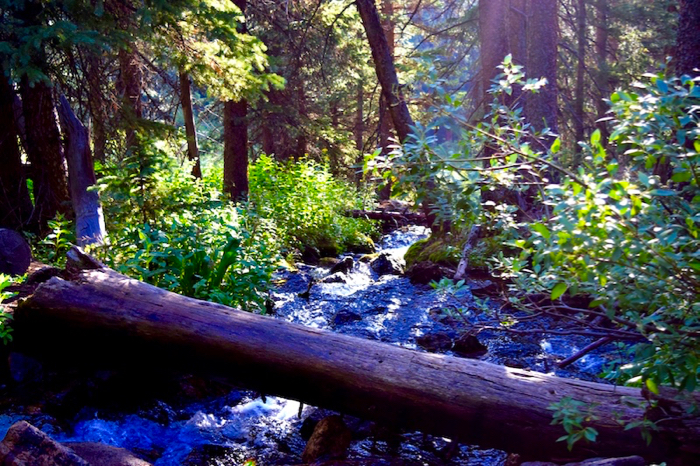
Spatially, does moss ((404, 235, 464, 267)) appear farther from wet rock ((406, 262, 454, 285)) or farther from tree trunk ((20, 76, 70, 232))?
tree trunk ((20, 76, 70, 232))

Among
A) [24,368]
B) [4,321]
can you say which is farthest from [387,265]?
[4,321]

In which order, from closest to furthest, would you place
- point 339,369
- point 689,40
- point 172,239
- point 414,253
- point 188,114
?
1. point 339,369
2. point 172,239
3. point 689,40
4. point 414,253
5. point 188,114

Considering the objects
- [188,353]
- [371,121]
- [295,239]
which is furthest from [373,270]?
[371,121]

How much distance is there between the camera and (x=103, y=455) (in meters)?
3.56

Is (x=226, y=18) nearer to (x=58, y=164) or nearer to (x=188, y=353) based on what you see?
(x=58, y=164)

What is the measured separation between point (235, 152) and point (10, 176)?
16.4 ft

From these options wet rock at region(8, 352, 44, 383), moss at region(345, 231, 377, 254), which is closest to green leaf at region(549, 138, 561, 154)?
wet rock at region(8, 352, 44, 383)

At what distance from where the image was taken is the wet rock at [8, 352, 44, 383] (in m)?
4.97

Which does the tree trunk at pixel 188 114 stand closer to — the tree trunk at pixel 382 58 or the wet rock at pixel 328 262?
the wet rock at pixel 328 262

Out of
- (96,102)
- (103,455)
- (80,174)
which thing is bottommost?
(103,455)

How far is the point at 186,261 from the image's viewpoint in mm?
5938

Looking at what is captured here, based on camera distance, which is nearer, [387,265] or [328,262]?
[387,265]

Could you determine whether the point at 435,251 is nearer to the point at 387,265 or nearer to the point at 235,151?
the point at 387,265

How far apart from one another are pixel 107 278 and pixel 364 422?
2.46 meters
